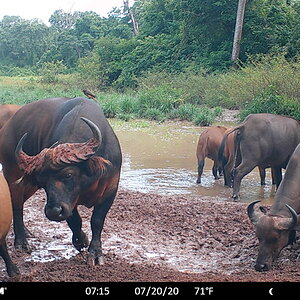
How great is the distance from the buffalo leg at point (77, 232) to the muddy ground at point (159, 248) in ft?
0.39

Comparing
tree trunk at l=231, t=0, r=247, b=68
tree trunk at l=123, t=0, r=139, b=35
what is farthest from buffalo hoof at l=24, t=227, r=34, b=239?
tree trunk at l=123, t=0, r=139, b=35

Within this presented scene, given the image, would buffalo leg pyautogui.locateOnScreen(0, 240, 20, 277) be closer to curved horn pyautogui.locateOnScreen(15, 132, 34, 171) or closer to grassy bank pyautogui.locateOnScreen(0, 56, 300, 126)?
curved horn pyautogui.locateOnScreen(15, 132, 34, 171)

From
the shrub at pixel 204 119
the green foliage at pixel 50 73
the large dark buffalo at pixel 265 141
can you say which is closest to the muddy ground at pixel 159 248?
the large dark buffalo at pixel 265 141

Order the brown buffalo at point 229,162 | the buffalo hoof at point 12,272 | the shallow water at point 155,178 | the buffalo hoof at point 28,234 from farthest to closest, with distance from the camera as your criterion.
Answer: the brown buffalo at point 229,162 < the buffalo hoof at point 28,234 < the shallow water at point 155,178 < the buffalo hoof at point 12,272

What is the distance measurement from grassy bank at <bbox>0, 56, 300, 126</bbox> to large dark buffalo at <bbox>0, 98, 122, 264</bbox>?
560 inches

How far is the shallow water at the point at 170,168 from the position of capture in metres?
11.4

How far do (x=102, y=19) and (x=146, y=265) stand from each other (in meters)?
50.6

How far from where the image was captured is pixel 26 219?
26.7 ft

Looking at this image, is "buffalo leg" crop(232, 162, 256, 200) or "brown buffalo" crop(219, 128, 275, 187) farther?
"brown buffalo" crop(219, 128, 275, 187)

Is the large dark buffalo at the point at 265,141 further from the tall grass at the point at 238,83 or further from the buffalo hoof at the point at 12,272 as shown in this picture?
the tall grass at the point at 238,83

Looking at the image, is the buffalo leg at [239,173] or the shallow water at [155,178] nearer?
the shallow water at [155,178]

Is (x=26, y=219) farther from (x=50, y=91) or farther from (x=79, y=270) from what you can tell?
(x=50, y=91)

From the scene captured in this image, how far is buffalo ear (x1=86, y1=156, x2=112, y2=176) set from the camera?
5.47m
